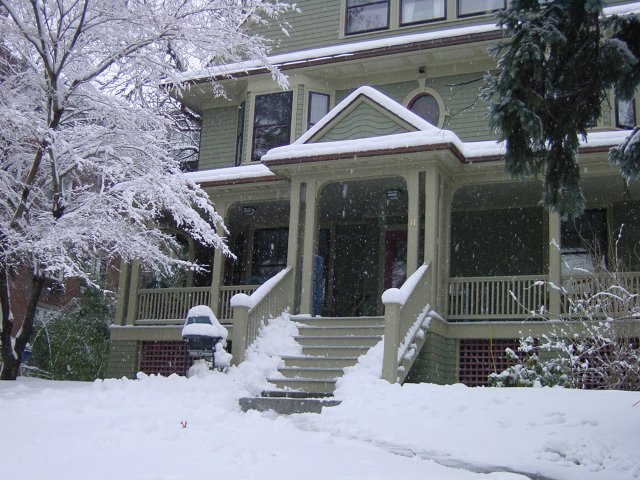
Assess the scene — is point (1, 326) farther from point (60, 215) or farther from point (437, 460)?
point (437, 460)

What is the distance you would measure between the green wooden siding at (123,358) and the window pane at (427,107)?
24.8 ft

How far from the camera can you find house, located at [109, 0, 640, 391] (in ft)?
40.1

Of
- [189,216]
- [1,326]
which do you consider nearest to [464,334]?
[189,216]

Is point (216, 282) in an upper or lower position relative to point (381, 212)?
lower

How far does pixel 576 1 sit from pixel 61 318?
1610 cm

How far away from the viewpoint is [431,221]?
1245cm

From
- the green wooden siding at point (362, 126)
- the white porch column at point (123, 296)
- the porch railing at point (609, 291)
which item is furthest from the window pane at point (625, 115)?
the white porch column at point (123, 296)

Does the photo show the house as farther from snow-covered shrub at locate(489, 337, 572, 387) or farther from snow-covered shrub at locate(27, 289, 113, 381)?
snow-covered shrub at locate(27, 289, 113, 381)

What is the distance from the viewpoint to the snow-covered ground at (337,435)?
5785 millimetres

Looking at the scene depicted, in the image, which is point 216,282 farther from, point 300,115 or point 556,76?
point 556,76

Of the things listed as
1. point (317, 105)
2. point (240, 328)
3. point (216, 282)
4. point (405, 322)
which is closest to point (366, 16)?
point (317, 105)

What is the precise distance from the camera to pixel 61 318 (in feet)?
64.2

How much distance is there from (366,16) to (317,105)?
229cm

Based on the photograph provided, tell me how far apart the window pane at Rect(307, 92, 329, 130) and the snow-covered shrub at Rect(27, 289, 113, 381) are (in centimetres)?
803
